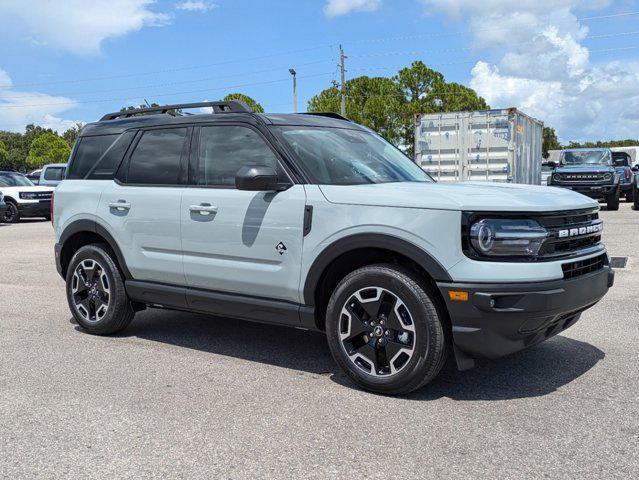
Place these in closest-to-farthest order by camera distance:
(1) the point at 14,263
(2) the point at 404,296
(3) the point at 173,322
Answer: (2) the point at 404,296
(3) the point at 173,322
(1) the point at 14,263

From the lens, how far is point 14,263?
10.9 m

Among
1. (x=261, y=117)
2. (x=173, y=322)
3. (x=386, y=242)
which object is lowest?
(x=173, y=322)

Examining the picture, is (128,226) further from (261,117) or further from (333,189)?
(333,189)

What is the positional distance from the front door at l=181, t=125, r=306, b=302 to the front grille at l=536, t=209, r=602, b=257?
1.55 m

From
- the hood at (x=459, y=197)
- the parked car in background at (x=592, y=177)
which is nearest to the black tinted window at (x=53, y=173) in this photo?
the parked car in background at (x=592, y=177)

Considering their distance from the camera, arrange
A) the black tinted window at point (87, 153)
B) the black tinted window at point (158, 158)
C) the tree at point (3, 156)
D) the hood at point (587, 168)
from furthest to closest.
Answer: the tree at point (3, 156), the hood at point (587, 168), the black tinted window at point (87, 153), the black tinted window at point (158, 158)

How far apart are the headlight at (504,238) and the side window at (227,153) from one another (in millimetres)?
1635

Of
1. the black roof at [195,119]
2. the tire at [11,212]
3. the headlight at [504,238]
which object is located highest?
the black roof at [195,119]

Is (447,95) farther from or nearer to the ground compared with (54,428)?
farther from the ground

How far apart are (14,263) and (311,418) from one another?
28.3 feet

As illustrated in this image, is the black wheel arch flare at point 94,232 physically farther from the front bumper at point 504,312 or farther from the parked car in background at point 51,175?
the parked car in background at point 51,175

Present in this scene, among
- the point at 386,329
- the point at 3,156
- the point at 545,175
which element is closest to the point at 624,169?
the point at 545,175

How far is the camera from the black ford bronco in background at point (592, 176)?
1989 cm

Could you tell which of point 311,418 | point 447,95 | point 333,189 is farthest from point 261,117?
point 447,95
